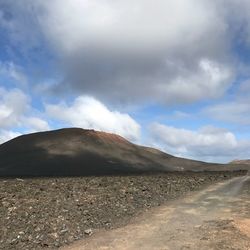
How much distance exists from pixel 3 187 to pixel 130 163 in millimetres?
60569

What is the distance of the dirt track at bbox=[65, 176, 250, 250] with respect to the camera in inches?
603

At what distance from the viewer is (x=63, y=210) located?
68.1 feet

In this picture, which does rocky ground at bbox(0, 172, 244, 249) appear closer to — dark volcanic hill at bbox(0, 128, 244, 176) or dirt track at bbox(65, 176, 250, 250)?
dirt track at bbox(65, 176, 250, 250)

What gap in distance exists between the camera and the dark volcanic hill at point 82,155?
76.8m

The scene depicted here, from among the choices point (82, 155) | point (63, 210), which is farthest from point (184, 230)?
point (82, 155)

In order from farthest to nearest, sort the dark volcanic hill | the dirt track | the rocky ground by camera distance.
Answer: the dark volcanic hill < the rocky ground < the dirt track

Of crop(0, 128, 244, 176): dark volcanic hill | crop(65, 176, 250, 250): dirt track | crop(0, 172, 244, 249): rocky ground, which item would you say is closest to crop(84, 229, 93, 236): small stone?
crop(0, 172, 244, 249): rocky ground

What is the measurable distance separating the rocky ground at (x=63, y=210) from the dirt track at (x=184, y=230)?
1.07 metres

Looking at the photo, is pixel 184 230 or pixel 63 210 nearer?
pixel 184 230

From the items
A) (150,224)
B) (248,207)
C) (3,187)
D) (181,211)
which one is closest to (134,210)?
(181,211)

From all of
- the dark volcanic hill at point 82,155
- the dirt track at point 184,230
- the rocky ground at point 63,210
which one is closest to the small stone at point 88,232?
the rocky ground at point 63,210

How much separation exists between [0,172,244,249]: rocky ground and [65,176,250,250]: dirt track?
1.07 m

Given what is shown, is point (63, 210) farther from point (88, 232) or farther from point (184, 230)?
point (184, 230)

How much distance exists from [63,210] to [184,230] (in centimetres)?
568
